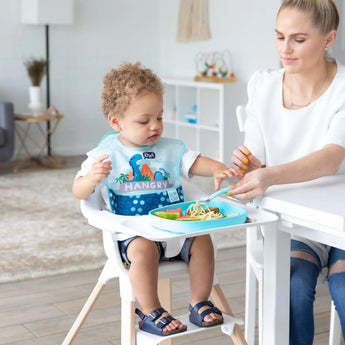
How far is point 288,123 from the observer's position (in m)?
1.81

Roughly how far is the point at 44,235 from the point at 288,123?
2.15 metres

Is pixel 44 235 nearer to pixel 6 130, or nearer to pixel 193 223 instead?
pixel 6 130

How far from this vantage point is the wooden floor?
Result: 237 centimetres

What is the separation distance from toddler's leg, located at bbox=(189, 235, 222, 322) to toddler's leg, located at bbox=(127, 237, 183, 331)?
10 cm

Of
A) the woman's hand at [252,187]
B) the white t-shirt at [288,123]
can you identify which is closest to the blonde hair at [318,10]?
the white t-shirt at [288,123]

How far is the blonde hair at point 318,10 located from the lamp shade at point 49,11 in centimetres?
453

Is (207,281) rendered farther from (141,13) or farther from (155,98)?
(141,13)

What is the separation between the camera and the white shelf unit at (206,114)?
5.62 m

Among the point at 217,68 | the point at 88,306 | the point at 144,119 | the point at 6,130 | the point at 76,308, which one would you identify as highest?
the point at 217,68

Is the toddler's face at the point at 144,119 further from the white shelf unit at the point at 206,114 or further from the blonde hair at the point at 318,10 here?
the white shelf unit at the point at 206,114

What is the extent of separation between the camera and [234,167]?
1.70 meters

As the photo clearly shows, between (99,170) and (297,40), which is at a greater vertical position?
(297,40)

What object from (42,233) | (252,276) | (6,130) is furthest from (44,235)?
(6,130)

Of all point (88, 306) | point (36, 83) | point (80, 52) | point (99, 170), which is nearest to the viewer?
point (99, 170)
